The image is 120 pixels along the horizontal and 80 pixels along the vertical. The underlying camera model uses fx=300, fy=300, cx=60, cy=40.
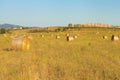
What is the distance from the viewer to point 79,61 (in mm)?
15688

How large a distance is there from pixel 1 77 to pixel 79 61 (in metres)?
5.03

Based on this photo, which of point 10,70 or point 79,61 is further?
point 79,61

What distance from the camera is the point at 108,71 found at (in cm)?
1289

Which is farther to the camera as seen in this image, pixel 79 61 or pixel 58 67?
pixel 79 61

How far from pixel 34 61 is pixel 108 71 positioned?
14.5 feet

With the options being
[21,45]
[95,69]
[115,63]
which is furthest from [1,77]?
[21,45]

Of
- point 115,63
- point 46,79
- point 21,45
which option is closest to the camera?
point 46,79

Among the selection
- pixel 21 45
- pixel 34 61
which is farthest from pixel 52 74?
pixel 21 45

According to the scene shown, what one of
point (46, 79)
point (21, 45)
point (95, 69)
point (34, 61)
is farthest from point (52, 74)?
point (21, 45)

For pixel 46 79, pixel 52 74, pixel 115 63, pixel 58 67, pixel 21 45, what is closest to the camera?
pixel 46 79

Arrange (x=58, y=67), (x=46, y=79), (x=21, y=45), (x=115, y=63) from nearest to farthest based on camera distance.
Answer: (x=46, y=79)
(x=58, y=67)
(x=115, y=63)
(x=21, y=45)

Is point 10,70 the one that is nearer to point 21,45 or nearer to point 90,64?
point 90,64

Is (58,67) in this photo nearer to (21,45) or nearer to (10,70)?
(10,70)

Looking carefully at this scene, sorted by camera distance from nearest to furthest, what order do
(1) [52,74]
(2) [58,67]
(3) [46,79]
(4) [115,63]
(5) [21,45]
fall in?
(3) [46,79] < (1) [52,74] < (2) [58,67] < (4) [115,63] < (5) [21,45]
